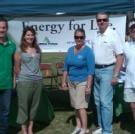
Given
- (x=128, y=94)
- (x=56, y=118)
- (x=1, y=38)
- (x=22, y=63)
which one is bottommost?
(x=56, y=118)

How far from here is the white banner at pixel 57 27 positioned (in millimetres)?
7672

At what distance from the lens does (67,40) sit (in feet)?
25.8

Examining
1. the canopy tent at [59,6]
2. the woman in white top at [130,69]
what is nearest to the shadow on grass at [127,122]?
the woman in white top at [130,69]

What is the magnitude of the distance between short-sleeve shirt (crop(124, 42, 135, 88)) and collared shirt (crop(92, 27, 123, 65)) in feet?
0.36

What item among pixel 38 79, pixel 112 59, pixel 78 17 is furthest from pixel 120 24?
pixel 38 79

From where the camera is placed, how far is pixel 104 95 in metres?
6.24

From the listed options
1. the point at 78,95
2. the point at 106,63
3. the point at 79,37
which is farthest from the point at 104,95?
the point at 79,37

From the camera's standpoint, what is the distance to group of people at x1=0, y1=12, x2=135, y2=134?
568cm

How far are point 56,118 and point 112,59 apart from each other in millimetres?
1971

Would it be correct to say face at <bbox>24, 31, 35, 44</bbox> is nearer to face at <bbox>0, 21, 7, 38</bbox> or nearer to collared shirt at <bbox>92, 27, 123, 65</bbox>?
face at <bbox>0, 21, 7, 38</bbox>

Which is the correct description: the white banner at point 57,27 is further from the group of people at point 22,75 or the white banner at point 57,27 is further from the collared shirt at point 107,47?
the group of people at point 22,75

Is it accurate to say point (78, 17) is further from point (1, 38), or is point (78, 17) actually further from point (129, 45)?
point (1, 38)

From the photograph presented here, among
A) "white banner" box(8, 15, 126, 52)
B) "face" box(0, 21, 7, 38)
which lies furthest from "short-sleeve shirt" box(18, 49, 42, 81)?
"white banner" box(8, 15, 126, 52)

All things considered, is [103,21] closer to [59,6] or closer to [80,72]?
[80,72]
